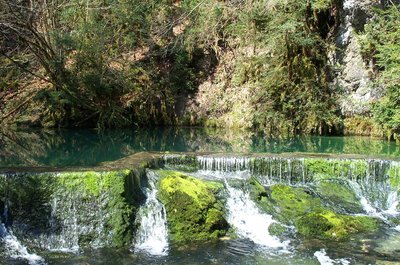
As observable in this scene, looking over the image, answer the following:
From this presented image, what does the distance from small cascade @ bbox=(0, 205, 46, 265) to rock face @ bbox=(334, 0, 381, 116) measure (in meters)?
12.4

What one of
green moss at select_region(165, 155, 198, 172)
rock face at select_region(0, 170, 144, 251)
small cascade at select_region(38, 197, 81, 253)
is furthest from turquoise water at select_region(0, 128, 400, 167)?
small cascade at select_region(38, 197, 81, 253)

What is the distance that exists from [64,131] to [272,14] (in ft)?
29.1

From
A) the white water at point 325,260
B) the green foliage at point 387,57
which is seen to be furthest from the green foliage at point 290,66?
the white water at point 325,260

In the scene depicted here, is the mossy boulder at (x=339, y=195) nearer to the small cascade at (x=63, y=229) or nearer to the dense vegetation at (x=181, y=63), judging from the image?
the small cascade at (x=63, y=229)

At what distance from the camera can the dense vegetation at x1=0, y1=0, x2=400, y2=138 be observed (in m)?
16.0

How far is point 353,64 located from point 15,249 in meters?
13.5

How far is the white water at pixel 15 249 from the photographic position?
6.23 meters

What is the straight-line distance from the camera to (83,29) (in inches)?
701

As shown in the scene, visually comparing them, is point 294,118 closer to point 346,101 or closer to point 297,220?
point 346,101

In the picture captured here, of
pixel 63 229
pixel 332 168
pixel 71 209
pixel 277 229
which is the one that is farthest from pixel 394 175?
pixel 63 229

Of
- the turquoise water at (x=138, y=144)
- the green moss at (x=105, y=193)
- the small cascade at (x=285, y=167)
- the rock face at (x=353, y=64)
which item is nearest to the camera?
the green moss at (x=105, y=193)

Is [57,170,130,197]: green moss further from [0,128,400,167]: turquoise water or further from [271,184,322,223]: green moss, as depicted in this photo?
[271,184,322,223]: green moss

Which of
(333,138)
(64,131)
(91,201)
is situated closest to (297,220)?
(91,201)

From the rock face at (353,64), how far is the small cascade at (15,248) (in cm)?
1245
